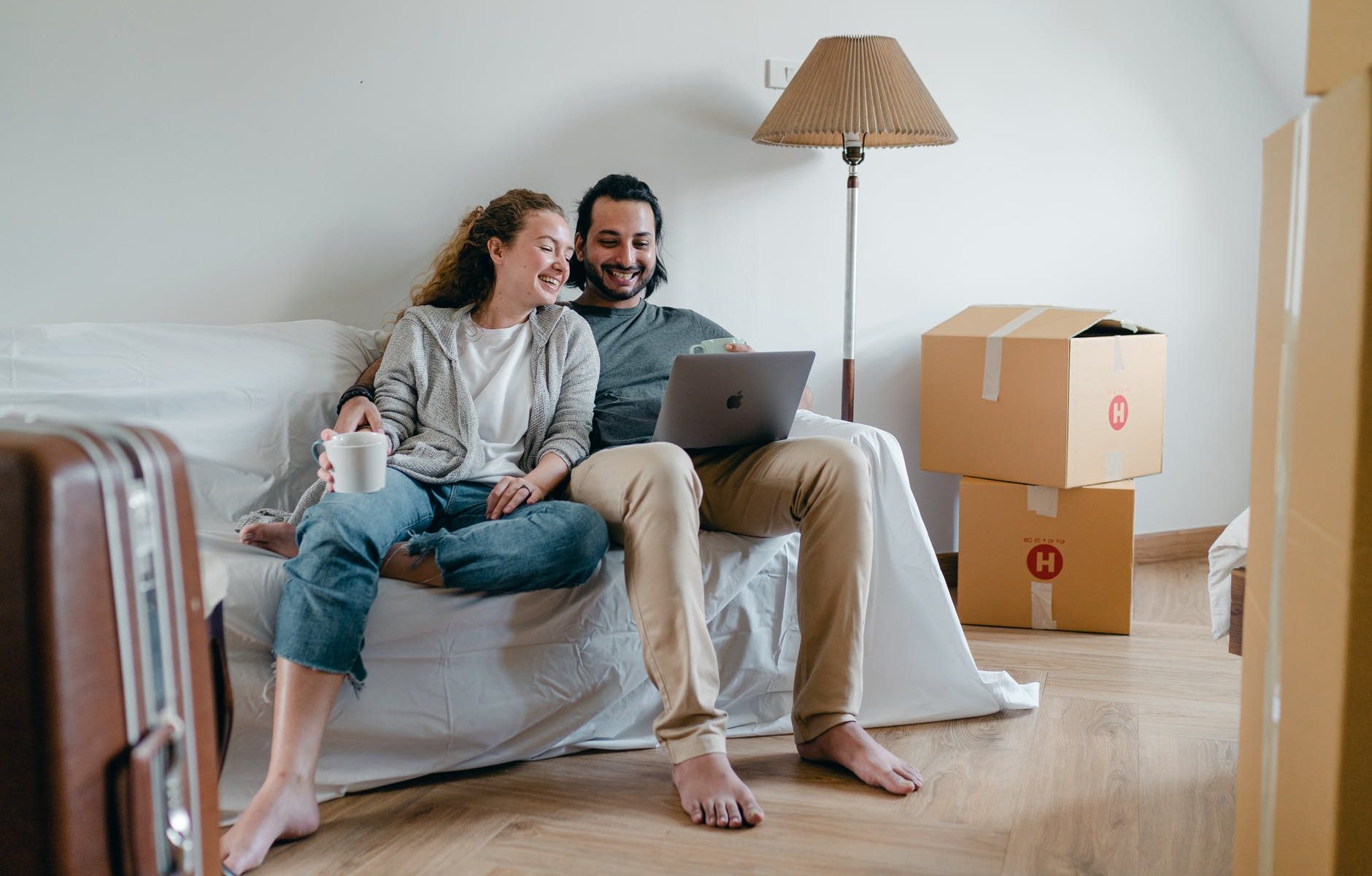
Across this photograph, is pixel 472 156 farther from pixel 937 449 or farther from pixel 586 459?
pixel 937 449

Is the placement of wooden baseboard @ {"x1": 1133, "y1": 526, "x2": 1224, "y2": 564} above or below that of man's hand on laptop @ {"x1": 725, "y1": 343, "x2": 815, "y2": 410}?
below

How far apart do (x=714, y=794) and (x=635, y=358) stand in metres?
0.90

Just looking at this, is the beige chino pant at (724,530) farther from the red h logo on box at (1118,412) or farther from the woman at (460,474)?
the red h logo on box at (1118,412)

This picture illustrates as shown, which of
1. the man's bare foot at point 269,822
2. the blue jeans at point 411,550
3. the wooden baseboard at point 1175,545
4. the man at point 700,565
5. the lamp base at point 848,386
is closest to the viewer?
the man's bare foot at point 269,822

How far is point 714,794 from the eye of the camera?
1.48 metres

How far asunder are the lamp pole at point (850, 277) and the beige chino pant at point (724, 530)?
2.36 ft

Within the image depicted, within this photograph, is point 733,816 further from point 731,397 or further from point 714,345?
point 714,345

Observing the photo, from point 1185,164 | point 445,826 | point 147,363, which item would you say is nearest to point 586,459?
point 445,826

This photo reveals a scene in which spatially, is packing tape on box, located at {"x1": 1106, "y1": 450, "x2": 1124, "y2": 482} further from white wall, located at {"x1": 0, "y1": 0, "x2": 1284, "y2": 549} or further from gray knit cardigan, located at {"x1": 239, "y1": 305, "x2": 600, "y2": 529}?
gray knit cardigan, located at {"x1": 239, "y1": 305, "x2": 600, "y2": 529}

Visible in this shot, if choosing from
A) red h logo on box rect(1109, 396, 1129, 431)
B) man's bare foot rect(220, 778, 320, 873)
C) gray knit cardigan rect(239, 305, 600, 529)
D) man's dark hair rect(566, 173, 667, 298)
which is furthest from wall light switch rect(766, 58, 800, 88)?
man's bare foot rect(220, 778, 320, 873)

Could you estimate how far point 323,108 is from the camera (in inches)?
83.0

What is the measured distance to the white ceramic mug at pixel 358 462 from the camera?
4.41 ft

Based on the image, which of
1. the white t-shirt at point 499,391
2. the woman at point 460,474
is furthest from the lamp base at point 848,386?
the white t-shirt at point 499,391

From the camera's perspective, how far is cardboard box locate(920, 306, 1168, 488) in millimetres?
2354
